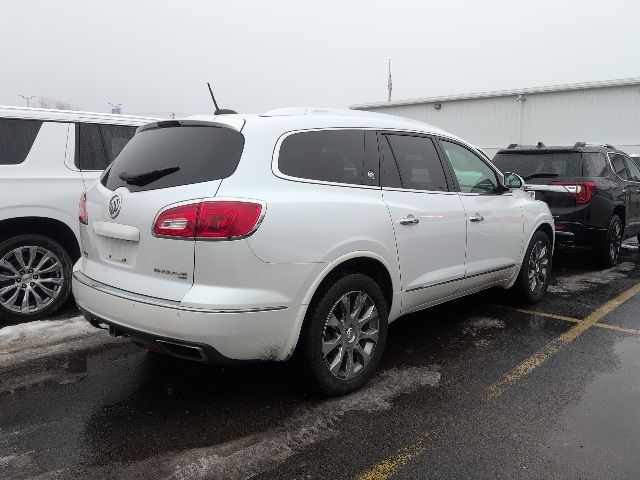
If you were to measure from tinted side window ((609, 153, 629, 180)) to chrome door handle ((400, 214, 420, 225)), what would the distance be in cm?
520

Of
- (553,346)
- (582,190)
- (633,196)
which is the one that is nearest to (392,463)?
(553,346)

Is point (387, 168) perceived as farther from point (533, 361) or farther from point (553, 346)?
point (553, 346)

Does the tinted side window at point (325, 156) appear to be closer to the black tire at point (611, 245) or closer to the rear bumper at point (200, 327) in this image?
the rear bumper at point (200, 327)

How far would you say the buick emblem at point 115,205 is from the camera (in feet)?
10.1

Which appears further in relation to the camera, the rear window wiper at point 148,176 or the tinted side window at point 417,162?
the tinted side window at point 417,162

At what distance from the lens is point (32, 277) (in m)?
4.74

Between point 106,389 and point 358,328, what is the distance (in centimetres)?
167

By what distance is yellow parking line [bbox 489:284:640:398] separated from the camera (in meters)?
3.58

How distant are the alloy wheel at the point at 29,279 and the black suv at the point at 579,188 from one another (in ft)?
18.8

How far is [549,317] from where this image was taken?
5125mm

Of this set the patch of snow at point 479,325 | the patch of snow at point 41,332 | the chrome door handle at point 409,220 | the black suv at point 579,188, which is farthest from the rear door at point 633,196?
the patch of snow at point 41,332

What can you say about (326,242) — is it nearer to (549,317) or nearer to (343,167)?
(343,167)

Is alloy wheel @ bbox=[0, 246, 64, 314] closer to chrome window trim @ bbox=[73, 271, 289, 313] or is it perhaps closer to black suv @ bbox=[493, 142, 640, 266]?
chrome window trim @ bbox=[73, 271, 289, 313]

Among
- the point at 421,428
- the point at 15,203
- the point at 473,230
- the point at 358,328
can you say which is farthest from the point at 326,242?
the point at 15,203
